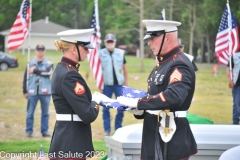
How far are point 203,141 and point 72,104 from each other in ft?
4.92

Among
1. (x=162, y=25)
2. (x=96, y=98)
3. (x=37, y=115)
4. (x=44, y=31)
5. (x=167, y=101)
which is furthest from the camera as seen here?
(x=44, y=31)

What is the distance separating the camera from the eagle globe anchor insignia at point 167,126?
4.49 m

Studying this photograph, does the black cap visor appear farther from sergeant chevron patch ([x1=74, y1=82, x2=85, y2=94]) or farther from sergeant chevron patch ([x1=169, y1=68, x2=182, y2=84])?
sergeant chevron patch ([x1=74, y1=82, x2=85, y2=94])

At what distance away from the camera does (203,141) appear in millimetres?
5445

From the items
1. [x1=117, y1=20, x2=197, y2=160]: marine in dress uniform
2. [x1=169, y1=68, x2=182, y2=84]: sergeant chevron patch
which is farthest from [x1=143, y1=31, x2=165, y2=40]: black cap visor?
[x1=169, y1=68, x2=182, y2=84]: sergeant chevron patch

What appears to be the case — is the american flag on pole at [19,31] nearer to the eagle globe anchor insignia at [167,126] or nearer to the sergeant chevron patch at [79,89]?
the sergeant chevron patch at [79,89]

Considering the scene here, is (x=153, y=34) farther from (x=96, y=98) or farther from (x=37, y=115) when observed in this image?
(x=37, y=115)

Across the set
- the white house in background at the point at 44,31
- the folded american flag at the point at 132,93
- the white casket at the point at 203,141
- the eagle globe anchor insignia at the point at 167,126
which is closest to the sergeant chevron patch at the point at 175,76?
the eagle globe anchor insignia at the point at 167,126

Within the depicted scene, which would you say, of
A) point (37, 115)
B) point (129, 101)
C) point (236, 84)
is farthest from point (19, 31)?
point (129, 101)

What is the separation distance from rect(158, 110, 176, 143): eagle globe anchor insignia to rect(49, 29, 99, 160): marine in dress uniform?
622mm

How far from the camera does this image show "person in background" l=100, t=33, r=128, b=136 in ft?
35.2

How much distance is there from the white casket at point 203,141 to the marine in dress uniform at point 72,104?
0.63 metres

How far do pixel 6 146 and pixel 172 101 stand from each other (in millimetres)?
5388

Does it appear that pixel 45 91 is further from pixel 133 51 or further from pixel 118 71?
pixel 133 51
